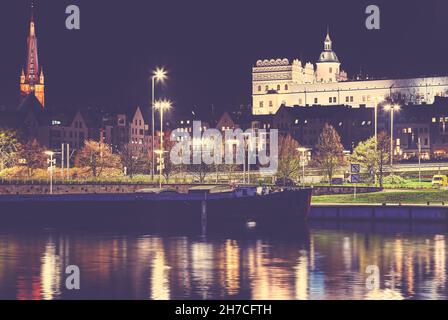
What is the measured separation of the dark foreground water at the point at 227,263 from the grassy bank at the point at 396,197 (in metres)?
22.0

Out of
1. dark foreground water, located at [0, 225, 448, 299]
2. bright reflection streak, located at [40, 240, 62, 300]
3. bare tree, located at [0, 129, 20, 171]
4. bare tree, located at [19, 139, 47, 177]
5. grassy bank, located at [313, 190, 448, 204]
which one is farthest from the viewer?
bare tree, located at [0, 129, 20, 171]

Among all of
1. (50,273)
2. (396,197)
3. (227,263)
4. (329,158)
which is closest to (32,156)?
(329,158)

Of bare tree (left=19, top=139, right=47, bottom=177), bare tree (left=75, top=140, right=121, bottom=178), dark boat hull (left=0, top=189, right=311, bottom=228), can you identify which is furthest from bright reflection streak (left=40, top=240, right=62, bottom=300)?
bare tree (left=19, top=139, right=47, bottom=177)

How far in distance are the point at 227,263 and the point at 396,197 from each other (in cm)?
5671

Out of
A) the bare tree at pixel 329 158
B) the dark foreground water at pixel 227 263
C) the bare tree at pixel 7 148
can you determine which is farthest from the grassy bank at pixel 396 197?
the bare tree at pixel 7 148

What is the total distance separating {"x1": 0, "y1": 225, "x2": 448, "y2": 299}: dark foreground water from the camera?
228ft

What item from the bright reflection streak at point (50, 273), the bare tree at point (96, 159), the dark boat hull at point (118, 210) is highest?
the bare tree at point (96, 159)

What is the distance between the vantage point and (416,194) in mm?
138375

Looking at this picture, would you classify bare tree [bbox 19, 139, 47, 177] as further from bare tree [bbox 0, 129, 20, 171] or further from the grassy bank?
the grassy bank

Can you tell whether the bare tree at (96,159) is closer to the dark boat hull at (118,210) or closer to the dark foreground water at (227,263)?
the dark boat hull at (118,210)

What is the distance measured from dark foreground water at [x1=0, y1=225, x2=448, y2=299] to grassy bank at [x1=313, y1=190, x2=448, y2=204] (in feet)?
72.2

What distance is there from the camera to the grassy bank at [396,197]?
137 meters

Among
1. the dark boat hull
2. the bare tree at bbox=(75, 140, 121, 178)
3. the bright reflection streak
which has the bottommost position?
the bright reflection streak

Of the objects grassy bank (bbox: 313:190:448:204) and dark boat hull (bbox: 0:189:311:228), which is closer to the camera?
dark boat hull (bbox: 0:189:311:228)
